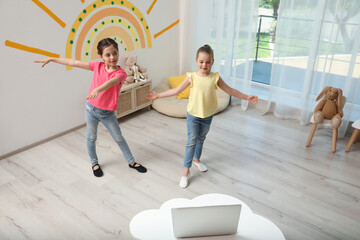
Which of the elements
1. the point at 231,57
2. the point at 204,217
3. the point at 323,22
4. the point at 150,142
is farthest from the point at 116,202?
the point at 323,22

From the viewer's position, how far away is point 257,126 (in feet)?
10.7

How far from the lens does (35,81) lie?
270 cm

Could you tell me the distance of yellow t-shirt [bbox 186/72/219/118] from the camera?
2.06 meters

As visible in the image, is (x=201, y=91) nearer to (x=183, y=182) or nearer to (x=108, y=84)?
(x=108, y=84)

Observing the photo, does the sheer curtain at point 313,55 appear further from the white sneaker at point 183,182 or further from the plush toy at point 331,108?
the white sneaker at point 183,182

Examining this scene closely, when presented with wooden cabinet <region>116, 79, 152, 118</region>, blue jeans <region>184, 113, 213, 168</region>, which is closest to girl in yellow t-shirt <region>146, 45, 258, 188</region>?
blue jeans <region>184, 113, 213, 168</region>

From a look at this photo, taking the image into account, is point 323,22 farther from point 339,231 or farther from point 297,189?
point 339,231

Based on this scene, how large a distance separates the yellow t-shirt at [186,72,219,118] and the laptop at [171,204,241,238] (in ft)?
3.09

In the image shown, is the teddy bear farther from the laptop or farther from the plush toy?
the laptop

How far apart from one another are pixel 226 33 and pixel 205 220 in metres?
2.71

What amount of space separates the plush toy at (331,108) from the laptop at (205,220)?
1.79 m

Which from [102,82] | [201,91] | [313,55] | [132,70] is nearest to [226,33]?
[313,55]

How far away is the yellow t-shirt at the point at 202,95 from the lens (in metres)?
2.06

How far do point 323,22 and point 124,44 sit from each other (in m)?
1.95
